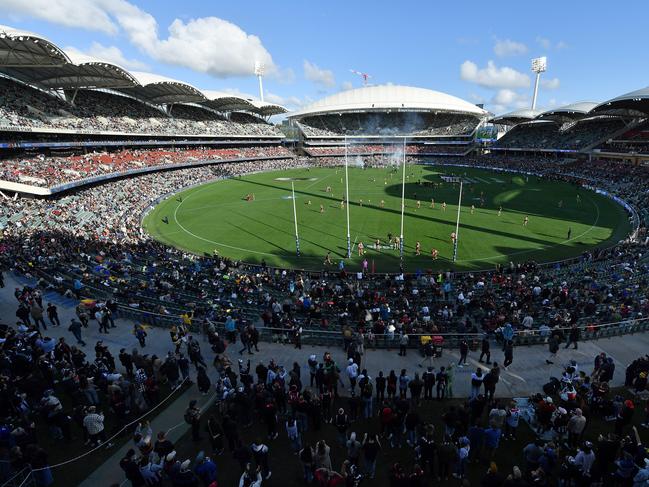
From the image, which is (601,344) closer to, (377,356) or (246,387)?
(377,356)

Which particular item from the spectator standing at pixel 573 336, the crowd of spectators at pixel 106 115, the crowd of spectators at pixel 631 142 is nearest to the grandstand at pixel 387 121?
the crowd of spectators at pixel 106 115

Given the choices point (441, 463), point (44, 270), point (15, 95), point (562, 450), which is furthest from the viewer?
point (15, 95)

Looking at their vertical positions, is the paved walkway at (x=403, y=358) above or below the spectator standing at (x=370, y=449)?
below

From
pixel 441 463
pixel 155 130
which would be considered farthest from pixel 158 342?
pixel 155 130

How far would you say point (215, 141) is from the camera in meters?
91.5

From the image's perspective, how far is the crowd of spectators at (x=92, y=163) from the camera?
4203 centimetres

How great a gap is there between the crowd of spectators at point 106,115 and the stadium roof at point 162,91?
1860 mm

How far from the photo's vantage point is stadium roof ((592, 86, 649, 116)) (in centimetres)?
5330

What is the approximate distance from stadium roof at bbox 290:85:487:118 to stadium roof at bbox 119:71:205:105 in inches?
1931

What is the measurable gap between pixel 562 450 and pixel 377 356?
5.71 meters

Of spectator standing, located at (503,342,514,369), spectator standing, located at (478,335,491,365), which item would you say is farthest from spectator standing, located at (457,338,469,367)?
spectator standing, located at (503,342,514,369)

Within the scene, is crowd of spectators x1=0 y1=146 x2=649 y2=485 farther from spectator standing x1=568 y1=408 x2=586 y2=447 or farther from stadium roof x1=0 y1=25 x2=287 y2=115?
stadium roof x1=0 y1=25 x2=287 y2=115

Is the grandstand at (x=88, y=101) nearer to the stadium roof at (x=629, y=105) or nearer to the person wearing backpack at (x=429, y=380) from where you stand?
the person wearing backpack at (x=429, y=380)

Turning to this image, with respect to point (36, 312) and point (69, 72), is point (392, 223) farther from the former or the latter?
point (69, 72)
